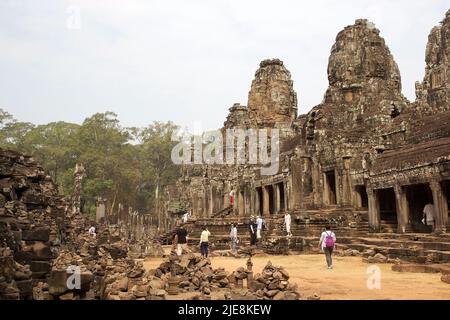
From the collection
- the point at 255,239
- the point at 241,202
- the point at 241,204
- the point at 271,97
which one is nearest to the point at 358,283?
the point at 255,239

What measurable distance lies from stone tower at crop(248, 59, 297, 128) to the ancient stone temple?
234mm

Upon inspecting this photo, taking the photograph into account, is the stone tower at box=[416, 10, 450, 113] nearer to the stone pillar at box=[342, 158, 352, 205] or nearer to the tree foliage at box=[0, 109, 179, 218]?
the stone pillar at box=[342, 158, 352, 205]

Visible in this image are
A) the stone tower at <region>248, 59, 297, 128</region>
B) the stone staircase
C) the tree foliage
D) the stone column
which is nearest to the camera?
the stone staircase

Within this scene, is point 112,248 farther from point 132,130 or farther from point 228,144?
point 132,130

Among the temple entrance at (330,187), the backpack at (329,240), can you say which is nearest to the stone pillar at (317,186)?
the temple entrance at (330,187)

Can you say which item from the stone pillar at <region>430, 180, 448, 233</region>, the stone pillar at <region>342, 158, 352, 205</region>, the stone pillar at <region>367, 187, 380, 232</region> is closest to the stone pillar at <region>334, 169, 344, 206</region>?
the stone pillar at <region>342, 158, 352, 205</region>

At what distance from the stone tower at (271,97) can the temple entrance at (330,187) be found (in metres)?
18.3

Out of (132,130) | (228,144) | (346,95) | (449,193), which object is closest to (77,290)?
(449,193)

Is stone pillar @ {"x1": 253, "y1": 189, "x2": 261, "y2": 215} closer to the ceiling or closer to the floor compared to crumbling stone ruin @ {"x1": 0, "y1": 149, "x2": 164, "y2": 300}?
closer to the ceiling

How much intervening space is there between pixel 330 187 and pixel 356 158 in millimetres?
4031

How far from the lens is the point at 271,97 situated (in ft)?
143

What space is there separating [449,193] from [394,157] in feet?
9.17

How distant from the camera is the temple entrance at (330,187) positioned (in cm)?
2517

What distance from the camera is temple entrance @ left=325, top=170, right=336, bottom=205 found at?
2517cm
